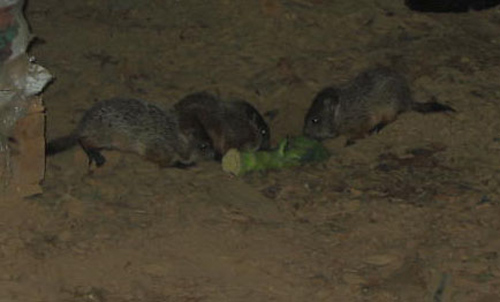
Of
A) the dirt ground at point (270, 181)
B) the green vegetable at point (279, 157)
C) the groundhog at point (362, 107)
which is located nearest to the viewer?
the dirt ground at point (270, 181)

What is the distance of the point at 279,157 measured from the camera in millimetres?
5855

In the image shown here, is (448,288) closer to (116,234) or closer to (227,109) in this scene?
(116,234)

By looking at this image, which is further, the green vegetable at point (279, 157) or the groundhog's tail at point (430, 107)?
the groundhog's tail at point (430, 107)

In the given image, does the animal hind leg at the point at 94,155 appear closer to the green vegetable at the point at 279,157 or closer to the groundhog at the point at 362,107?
the green vegetable at the point at 279,157

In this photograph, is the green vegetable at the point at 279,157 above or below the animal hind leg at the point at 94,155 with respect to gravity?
above

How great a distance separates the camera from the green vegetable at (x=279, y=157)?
5676 mm

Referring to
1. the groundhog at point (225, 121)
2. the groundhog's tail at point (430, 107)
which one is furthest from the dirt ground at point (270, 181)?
the groundhog at point (225, 121)

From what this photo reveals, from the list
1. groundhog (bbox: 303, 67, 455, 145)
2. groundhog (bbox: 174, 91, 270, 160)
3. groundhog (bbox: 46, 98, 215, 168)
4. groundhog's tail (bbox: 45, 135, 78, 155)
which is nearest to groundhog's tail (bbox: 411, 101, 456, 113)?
groundhog (bbox: 303, 67, 455, 145)

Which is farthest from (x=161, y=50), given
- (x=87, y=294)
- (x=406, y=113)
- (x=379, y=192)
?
(x=87, y=294)

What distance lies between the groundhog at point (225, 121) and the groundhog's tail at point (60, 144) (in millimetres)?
665

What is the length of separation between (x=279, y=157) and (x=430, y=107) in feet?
3.87

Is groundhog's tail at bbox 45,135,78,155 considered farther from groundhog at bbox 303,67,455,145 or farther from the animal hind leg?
groundhog at bbox 303,67,455,145

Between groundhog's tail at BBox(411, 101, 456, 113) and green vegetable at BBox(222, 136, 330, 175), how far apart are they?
77 centimetres

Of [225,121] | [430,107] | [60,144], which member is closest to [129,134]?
[60,144]
